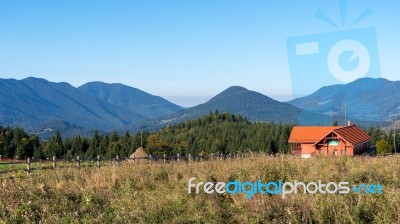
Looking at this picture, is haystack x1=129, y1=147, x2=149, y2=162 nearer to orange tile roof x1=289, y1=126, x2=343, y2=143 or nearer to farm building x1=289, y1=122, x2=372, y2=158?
farm building x1=289, y1=122, x2=372, y2=158

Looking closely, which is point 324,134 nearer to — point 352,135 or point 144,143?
point 352,135

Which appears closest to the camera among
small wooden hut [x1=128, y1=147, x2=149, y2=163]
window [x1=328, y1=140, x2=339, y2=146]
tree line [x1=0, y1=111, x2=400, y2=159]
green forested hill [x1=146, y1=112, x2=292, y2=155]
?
small wooden hut [x1=128, y1=147, x2=149, y2=163]

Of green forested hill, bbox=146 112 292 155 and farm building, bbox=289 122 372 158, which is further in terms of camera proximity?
green forested hill, bbox=146 112 292 155

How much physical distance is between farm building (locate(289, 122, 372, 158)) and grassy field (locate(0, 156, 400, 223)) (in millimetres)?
41557

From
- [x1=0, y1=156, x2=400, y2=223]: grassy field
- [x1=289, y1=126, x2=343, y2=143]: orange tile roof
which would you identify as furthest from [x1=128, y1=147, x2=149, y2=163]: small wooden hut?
[x1=289, y1=126, x2=343, y2=143]: orange tile roof

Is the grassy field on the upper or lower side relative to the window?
upper

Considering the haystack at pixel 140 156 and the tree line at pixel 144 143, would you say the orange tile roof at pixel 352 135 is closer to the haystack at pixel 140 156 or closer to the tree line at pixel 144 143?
the haystack at pixel 140 156

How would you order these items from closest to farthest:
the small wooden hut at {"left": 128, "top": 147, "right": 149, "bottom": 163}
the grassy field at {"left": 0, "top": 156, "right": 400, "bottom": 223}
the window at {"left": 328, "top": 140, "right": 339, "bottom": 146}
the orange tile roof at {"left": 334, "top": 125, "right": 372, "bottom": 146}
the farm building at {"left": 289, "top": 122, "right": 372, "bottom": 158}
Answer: the grassy field at {"left": 0, "top": 156, "right": 400, "bottom": 223}
the small wooden hut at {"left": 128, "top": 147, "right": 149, "bottom": 163}
the farm building at {"left": 289, "top": 122, "right": 372, "bottom": 158}
the orange tile roof at {"left": 334, "top": 125, "right": 372, "bottom": 146}
the window at {"left": 328, "top": 140, "right": 339, "bottom": 146}

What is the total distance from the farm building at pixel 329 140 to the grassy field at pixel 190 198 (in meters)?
41.6

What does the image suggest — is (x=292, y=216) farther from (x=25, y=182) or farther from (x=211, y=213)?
(x=25, y=182)

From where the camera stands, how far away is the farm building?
2189 inches

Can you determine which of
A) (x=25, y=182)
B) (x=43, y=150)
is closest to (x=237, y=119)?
(x=43, y=150)

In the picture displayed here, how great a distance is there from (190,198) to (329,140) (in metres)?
51.7

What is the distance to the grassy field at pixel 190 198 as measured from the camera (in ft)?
23.7
